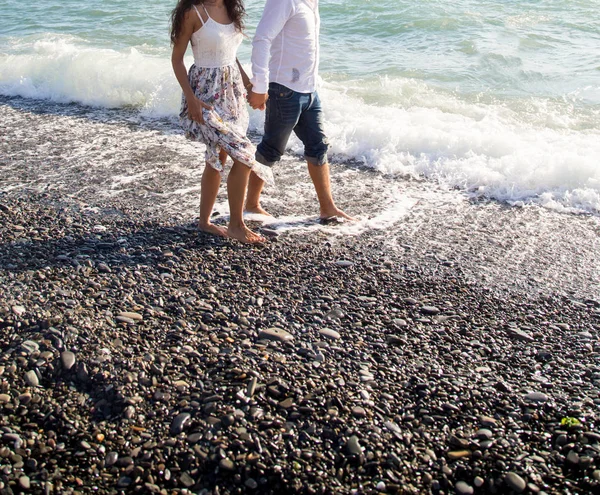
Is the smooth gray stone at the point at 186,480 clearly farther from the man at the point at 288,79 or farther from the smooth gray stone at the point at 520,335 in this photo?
the man at the point at 288,79

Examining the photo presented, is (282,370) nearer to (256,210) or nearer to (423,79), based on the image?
(256,210)

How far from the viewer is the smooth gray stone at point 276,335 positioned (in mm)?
3924

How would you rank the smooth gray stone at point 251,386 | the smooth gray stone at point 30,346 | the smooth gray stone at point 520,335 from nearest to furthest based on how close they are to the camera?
the smooth gray stone at point 251,386
the smooth gray stone at point 30,346
the smooth gray stone at point 520,335

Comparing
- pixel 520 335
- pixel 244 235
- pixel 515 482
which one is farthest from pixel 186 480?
pixel 244 235

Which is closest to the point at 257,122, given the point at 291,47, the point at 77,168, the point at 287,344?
the point at 77,168

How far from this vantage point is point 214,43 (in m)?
4.57

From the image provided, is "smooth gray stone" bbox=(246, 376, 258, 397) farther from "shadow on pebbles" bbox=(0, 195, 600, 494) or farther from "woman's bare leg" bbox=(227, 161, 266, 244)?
"woman's bare leg" bbox=(227, 161, 266, 244)

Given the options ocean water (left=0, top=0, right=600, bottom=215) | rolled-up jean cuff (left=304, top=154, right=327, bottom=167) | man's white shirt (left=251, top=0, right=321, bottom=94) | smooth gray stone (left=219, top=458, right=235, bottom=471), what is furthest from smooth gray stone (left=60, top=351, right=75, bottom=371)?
ocean water (left=0, top=0, right=600, bottom=215)

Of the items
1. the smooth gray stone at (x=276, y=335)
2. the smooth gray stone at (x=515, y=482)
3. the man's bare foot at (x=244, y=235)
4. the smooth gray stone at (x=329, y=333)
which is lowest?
the smooth gray stone at (x=515, y=482)

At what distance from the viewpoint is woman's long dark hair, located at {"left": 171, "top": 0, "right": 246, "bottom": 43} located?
173 inches

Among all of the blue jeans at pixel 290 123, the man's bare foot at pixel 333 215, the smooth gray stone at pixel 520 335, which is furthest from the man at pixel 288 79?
the smooth gray stone at pixel 520 335

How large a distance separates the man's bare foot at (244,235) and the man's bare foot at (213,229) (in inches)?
2.4

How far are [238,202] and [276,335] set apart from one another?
149cm

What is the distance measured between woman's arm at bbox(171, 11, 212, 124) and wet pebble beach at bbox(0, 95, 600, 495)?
3.47ft
